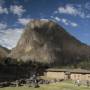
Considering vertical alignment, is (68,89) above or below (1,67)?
below

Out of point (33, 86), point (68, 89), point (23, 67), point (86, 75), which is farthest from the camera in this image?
point (23, 67)

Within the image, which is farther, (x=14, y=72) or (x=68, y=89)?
(x=14, y=72)

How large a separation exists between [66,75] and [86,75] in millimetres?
5918

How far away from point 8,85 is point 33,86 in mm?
4677

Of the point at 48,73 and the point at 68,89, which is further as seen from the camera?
the point at 48,73

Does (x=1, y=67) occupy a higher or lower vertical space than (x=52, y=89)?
higher

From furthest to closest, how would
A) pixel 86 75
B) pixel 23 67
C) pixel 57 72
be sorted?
1. pixel 23 67
2. pixel 57 72
3. pixel 86 75

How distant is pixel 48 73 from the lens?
81.4 m

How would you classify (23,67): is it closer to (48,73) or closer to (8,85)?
(48,73)

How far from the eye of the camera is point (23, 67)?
10531 centimetres

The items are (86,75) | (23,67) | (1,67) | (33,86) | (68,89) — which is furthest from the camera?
(23,67)

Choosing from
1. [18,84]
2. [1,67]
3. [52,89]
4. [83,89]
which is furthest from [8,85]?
[1,67]

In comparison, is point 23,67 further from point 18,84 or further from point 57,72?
point 18,84

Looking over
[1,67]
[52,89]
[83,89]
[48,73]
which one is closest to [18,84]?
[52,89]
